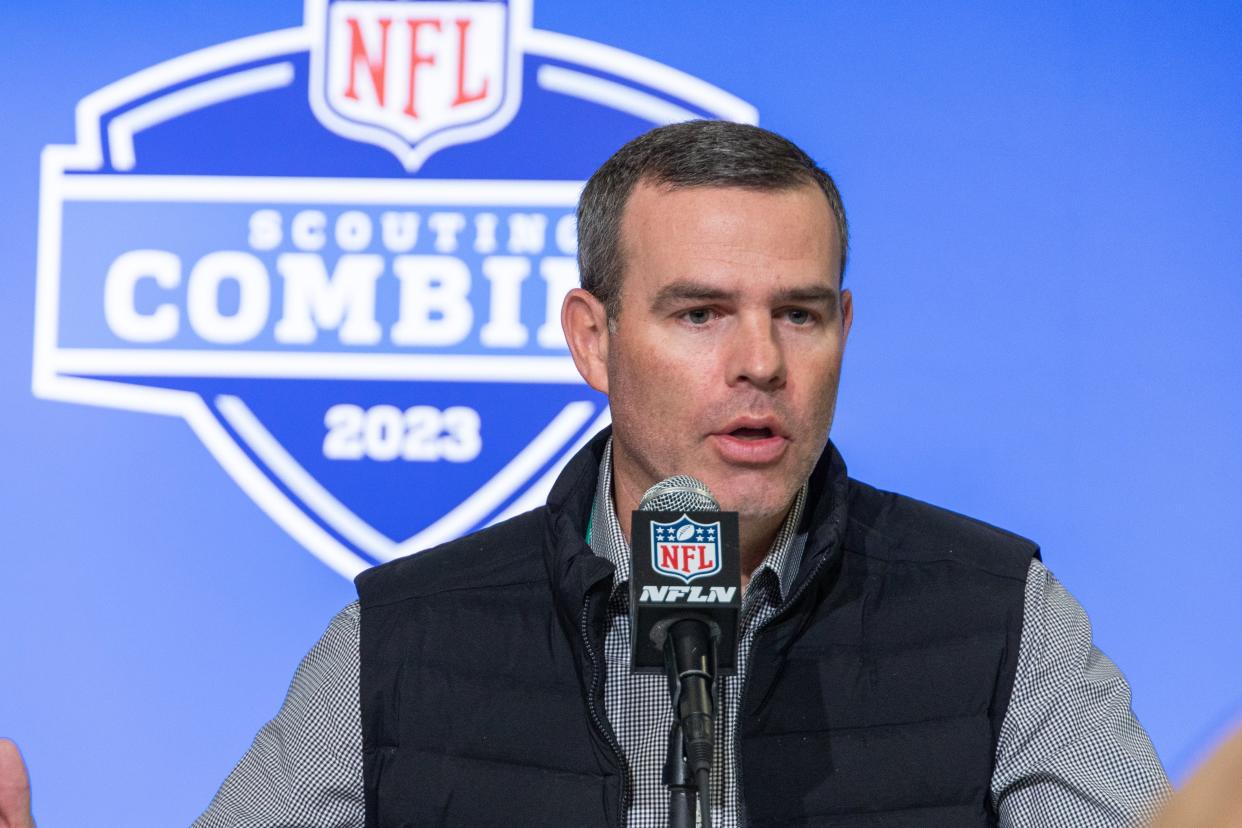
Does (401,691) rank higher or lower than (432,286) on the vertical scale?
lower

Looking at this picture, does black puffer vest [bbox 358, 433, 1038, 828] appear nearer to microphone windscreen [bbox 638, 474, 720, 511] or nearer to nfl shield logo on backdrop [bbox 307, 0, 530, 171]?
microphone windscreen [bbox 638, 474, 720, 511]

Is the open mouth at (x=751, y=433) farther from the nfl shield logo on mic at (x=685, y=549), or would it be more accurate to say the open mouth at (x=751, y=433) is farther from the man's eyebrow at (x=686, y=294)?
the nfl shield logo on mic at (x=685, y=549)

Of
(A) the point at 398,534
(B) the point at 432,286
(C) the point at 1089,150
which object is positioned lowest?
(A) the point at 398,534

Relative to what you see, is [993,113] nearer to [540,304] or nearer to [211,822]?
[540,304]

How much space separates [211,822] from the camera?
6.56ft

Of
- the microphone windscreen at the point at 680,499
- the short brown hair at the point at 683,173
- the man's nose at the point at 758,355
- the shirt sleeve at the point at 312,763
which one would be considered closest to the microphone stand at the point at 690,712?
the microphone windscreen at the point at 680,499

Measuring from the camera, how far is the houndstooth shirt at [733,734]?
1.82 m

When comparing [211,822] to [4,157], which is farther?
[4,157]

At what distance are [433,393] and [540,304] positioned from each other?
25cm

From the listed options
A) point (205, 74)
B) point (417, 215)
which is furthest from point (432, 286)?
point (205, 74)

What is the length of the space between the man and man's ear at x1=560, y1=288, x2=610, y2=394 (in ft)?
0.20

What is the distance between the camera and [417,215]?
280 cm

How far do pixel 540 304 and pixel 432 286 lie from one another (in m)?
0.20

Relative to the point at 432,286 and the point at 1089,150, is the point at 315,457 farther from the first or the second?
the point at 1089,150
